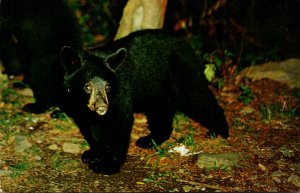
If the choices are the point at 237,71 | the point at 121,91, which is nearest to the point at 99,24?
the point at 237,71

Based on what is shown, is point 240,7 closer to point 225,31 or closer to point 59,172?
point 225,31

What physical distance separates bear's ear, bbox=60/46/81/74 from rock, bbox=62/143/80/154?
1.09 meters

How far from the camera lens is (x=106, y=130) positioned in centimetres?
503

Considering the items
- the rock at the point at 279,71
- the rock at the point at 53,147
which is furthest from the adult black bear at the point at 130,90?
the rock at the point at 279,71

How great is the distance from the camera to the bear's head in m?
4.60

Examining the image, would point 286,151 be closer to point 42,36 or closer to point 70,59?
point 70,59

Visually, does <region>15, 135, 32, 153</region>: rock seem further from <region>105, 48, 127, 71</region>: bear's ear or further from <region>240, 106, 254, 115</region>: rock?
<region>240, 106, 254, 115</region>: rock

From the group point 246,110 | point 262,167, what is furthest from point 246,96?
point 262,167

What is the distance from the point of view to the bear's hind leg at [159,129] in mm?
5602

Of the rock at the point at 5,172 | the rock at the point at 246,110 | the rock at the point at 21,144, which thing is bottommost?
the rock at the point at 5,172

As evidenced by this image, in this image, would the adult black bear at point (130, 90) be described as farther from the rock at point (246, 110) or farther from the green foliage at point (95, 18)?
the green foliage at point (95, 18)

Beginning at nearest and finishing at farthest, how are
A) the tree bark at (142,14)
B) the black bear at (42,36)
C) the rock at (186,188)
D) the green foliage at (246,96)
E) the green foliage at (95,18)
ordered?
the rock at (186,188), the black bear at (42,36), the tree bark at (142,14), the green foliage at (246,96), the green foliage at (95,18)

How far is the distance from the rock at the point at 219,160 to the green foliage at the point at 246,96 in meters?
1.82

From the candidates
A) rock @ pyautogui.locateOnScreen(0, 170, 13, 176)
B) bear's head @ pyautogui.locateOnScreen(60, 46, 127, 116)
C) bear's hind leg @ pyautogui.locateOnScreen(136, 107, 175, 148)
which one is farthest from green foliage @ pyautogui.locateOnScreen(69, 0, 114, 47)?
rock @ pyautogui.locateOnScreen(0, 170, 13, 176)
